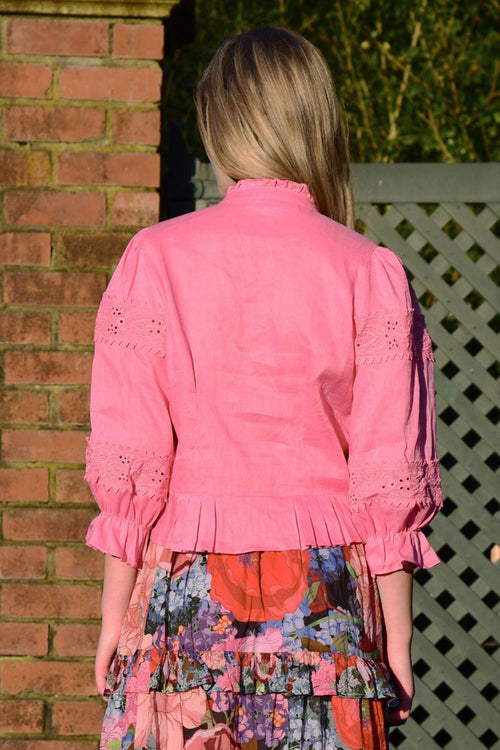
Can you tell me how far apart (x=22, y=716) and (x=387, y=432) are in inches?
63.6

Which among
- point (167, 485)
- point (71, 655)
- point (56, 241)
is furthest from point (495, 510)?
point (167, 485)

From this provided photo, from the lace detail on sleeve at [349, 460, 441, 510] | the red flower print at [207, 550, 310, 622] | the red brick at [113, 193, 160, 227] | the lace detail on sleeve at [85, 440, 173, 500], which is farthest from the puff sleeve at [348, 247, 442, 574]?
the red brick at [113, 193, 160, 227]

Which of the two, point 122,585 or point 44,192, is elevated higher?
point 44,192

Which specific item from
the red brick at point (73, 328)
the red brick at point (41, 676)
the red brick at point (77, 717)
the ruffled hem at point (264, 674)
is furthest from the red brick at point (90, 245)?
the ruffled hem at point (264, 674)

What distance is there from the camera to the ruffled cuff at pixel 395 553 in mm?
1697

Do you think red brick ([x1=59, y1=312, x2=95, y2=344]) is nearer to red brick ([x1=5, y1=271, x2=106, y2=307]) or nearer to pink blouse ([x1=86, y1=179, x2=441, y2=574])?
red brick ([x1=5, y1=271, x2=106, y2=307])

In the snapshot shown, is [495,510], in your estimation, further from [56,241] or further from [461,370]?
[56,241]

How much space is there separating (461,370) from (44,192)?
1.41 metres

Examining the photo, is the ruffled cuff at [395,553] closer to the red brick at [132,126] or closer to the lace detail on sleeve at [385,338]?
the lace detail on sleeve at [385,338]

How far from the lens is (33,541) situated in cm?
283

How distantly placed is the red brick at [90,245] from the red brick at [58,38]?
480mm

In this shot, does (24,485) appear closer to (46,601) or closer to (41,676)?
(46,601)

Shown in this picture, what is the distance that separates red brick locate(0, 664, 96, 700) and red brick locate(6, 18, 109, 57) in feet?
5.38

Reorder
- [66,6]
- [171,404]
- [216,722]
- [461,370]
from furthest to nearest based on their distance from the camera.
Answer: [461,370] < [66,6] < [171,404] < [216,722]
